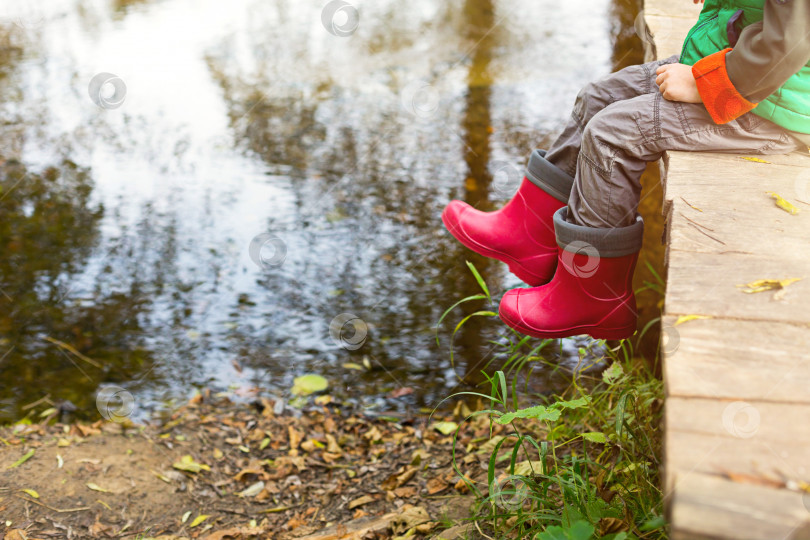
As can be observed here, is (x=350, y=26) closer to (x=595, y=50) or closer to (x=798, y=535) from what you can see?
(x=595, y=50)

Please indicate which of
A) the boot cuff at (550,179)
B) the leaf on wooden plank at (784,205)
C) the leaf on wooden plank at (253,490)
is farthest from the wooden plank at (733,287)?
the leaf on wooden plank at (253,490)

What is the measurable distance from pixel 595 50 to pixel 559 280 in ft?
15.7

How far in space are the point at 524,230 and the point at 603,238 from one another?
1.17 feet

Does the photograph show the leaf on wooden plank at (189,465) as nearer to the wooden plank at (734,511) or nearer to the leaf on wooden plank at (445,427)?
the leaf on wooden plank at (445,427)

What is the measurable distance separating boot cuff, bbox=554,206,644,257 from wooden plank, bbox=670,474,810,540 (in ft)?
3.16

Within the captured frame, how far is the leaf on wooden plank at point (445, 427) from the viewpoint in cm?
271

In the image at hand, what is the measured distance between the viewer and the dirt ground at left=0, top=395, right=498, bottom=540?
86.0 inches

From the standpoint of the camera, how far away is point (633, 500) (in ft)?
6.05

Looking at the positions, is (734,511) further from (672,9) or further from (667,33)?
(672,9)

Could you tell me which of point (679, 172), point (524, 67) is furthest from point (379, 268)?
point (524, 67)

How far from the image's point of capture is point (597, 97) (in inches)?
84.4

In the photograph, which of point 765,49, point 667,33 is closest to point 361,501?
point 765,49

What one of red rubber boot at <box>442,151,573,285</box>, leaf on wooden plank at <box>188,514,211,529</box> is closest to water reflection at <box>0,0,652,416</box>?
leaf on wooden plank at <box>188,514,211,529</box>

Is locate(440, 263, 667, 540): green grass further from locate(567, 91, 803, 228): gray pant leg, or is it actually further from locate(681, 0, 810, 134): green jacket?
locate(681, 0, 810, 134): green jacket
